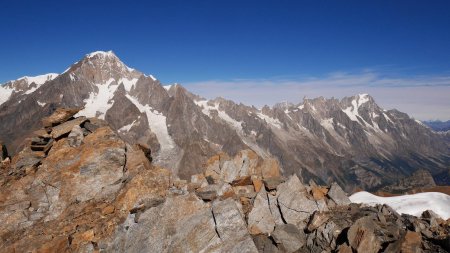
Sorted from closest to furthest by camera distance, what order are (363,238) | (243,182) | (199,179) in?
(363,238), (243,182), (199,179)

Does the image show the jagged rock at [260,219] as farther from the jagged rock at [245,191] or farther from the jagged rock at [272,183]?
the jagged rock at [272,183]

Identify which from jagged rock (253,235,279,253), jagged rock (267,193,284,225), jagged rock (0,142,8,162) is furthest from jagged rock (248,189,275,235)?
jagged rock (0,142,8,162)

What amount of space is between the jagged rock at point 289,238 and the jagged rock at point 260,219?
1.25m

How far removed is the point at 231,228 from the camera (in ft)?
80.9

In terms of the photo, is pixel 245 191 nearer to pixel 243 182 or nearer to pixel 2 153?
pixel 243 182

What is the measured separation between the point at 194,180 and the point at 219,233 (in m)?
13.7

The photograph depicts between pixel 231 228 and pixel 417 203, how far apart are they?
1066 inches

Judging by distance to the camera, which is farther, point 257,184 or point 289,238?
point 257,184

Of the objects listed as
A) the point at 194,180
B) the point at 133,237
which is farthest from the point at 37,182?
the point at 194,180

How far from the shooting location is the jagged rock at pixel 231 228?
2383cm

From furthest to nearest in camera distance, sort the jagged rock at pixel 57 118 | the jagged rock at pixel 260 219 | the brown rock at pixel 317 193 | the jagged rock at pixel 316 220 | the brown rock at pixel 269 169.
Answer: the brown rock at pixel 269 169
the jagged rock at pixel 57 118
the brown rock at pixel 317 193
the jagged rock at pixel 260 219
the jagged rock at pixel 316 220

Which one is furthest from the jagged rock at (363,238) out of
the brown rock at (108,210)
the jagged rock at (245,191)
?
the brown rock at (108,210)

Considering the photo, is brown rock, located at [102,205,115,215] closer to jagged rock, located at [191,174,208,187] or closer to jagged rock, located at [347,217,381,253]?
jagged rock, located at [191,174,208,187]

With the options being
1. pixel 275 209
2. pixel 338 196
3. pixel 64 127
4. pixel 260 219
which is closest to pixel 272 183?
pixel 275 209
